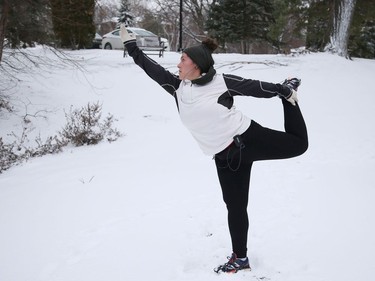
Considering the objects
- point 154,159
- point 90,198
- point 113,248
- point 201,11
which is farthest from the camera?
point 201,11

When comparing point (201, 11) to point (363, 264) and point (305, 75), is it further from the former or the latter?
point (363, 264)

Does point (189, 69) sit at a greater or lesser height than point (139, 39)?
greater

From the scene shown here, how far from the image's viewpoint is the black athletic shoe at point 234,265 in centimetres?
306

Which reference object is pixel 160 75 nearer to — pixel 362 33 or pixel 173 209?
pixel 173 209

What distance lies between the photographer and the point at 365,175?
546 cm

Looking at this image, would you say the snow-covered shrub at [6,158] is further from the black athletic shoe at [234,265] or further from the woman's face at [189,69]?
the woman's face at [189,69]

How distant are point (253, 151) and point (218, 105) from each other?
0.44 meters

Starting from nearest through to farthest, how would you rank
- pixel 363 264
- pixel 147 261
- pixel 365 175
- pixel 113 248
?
pixel 363 264 → pixel 147 261 → pixel 113 248 → pixel 365 175

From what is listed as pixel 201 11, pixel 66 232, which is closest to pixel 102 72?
pixel 66 232

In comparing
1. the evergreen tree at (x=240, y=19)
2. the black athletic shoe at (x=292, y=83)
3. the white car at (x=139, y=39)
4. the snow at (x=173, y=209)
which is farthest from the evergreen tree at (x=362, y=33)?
the black athletic shoe at (x=292, y=83)

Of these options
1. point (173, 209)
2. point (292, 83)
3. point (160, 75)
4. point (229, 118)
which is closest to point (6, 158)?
point (173, 209)

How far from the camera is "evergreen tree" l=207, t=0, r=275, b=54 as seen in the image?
23.3 m

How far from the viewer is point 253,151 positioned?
2.73 metres

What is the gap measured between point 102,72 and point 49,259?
10.1 metres
